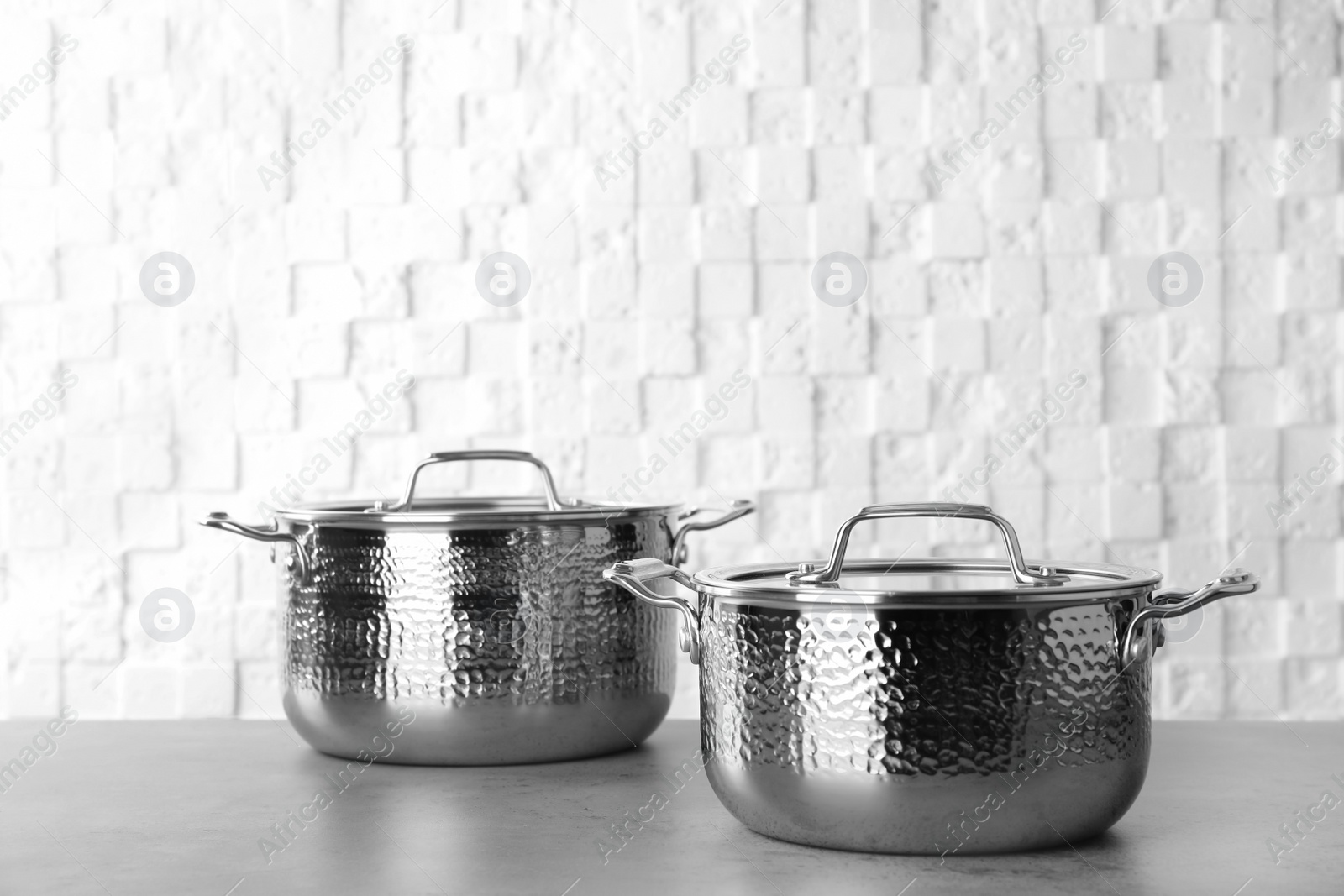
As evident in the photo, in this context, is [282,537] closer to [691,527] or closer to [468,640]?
[468,640]

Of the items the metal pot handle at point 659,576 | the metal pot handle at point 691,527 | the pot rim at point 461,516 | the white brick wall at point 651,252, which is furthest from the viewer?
the white brick wall at point 651,252

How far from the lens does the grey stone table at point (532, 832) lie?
0.91 metres

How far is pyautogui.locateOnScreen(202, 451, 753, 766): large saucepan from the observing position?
3.96 ft

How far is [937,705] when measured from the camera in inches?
35.5

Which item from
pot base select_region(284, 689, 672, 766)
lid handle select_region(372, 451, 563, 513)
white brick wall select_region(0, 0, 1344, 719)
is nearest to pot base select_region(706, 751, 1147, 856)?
pot base select_region(284, 689, 672, 766)

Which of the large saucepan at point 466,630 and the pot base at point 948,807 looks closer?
the pot base at point 948,807

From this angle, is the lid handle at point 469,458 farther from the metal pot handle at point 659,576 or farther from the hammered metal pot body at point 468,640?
the metal pot handle at point 659,576

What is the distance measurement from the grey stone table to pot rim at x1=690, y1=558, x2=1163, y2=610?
0.18 metres

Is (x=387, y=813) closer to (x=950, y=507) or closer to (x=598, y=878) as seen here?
(x=598, y=878)

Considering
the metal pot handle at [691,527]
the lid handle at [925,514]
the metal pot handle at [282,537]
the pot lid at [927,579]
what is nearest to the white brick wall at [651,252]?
the metal pot handle at [691,527]

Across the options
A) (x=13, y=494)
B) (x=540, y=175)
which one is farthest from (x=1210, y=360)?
(x=13, y=494)

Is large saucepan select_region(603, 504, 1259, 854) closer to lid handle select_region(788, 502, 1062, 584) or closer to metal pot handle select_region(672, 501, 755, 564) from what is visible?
lid handle select_region(788, 502, 1062, 584)

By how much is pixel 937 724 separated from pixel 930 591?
3.5 inches

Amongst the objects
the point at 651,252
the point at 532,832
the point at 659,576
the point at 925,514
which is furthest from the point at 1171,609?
the point at 651,252
